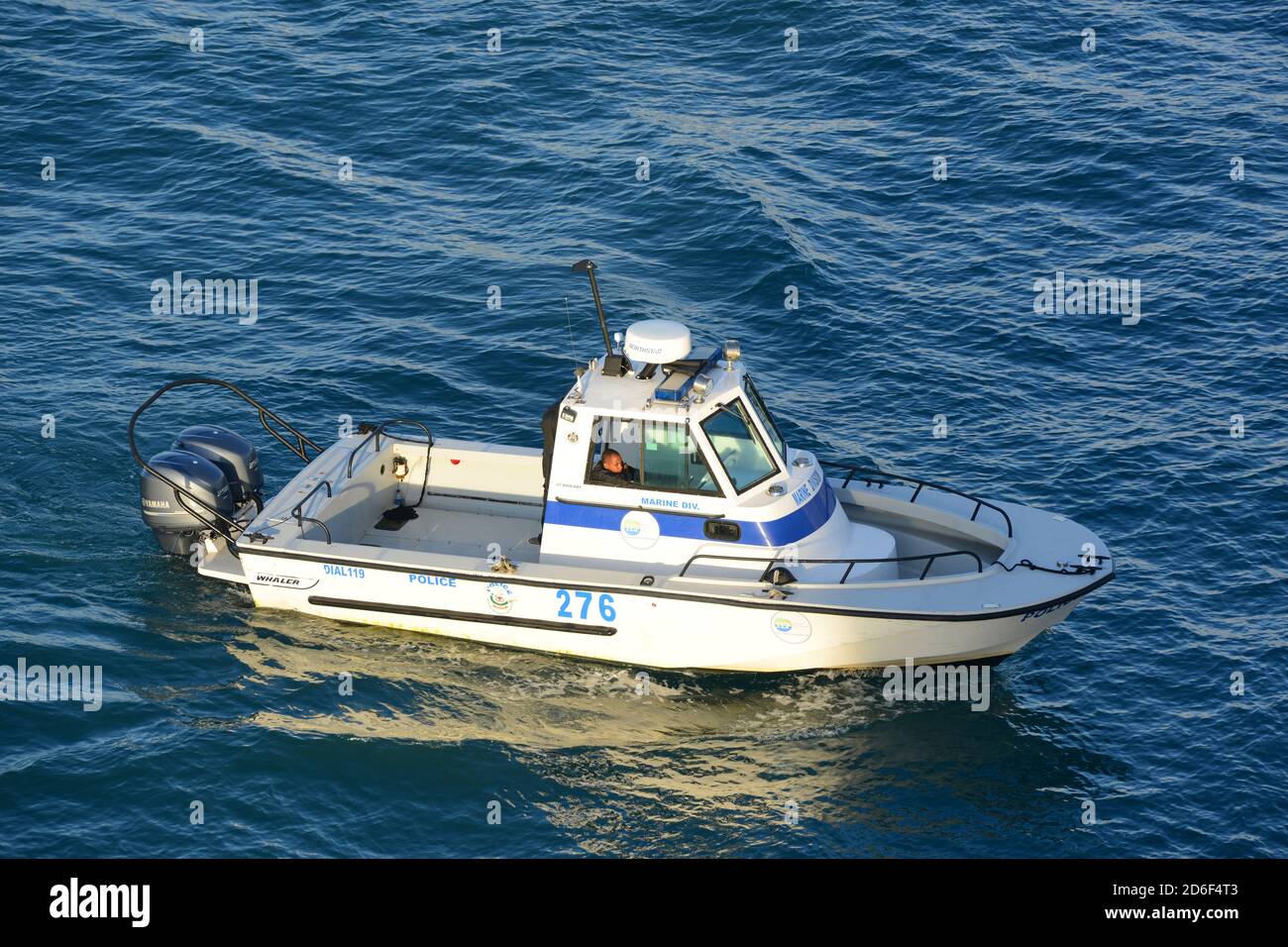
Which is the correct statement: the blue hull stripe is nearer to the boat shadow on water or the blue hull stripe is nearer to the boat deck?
the boat deck

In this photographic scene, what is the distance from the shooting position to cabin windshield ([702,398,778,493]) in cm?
1816

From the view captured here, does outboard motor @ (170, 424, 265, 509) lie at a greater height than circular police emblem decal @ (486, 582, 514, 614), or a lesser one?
greater

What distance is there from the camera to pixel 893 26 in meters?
35.9

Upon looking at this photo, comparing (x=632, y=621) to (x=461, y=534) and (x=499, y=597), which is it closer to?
(x=499, y=597)

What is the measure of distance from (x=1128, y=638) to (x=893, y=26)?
2066 centimetres

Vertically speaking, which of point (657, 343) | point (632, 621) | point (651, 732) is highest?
point (657, 343)

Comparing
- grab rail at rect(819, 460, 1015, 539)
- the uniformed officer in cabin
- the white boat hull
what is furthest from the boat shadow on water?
the uniformed officer in cabin

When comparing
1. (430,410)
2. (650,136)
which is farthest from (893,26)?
(430,410)

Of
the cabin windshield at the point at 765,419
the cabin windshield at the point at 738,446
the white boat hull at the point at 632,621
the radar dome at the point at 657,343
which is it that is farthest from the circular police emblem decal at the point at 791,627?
the radar dome at the point at 657,343

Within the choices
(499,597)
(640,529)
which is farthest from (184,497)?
(640,529)

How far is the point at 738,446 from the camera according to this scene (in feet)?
60.0

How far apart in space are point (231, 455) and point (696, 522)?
6134mm

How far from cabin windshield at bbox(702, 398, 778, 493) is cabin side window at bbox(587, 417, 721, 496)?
0.26m

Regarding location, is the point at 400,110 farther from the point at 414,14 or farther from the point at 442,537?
the point at 442,537
